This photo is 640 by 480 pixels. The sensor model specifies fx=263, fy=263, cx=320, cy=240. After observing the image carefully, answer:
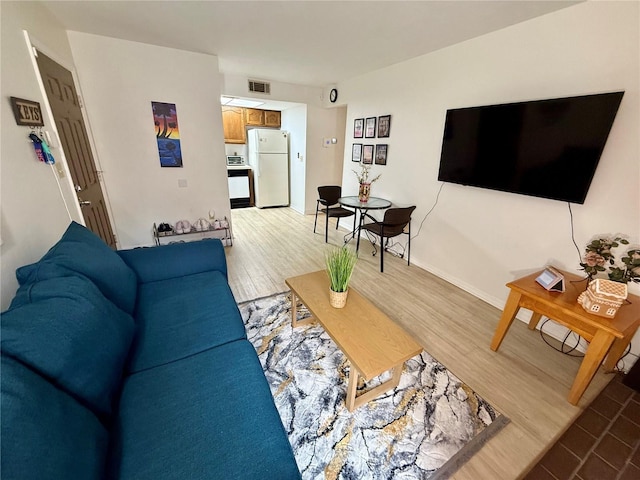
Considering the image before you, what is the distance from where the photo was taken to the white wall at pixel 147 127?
273 centimetres

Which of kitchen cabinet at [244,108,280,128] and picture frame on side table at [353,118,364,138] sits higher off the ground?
kitchen cabinet at [244,108,280,128]

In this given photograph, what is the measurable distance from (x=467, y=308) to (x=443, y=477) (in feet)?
5.07

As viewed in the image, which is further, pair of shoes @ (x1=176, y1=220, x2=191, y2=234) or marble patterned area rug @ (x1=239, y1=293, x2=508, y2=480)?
pair of shoes @ (x1=176, y1=220, x2=191, y2=234)

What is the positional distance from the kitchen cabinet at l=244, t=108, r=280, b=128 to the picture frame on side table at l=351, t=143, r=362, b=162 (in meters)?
2.64

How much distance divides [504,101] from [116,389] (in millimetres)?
3178

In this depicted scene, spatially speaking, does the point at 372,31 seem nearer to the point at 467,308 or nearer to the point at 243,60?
the point at 243,60

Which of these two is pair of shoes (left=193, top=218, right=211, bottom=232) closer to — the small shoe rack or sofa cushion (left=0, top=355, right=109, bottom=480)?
the small shoe rack

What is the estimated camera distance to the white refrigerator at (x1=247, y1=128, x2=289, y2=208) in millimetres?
5266

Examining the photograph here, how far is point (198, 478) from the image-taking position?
31.3 inches

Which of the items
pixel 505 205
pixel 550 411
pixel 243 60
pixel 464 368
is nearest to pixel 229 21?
pixel 243 60

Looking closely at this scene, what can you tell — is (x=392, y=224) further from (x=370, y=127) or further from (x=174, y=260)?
(x=174, y=260)

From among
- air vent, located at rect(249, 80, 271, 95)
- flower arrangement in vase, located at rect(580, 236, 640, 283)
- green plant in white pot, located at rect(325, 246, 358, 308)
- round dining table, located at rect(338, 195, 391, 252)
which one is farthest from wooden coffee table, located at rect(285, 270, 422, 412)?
air vent, located at rect(249, 80, 271, 95)

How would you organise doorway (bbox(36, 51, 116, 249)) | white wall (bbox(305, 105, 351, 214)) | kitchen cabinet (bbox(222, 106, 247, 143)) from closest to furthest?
1. doorway (bbox(36, 51, 116, 249))
2. white wall (bbox(305, 105, 351, 214))
3. kitchen cabinet (bbox(222, 106, 247, 143))

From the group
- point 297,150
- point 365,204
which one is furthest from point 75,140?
point 297,150
